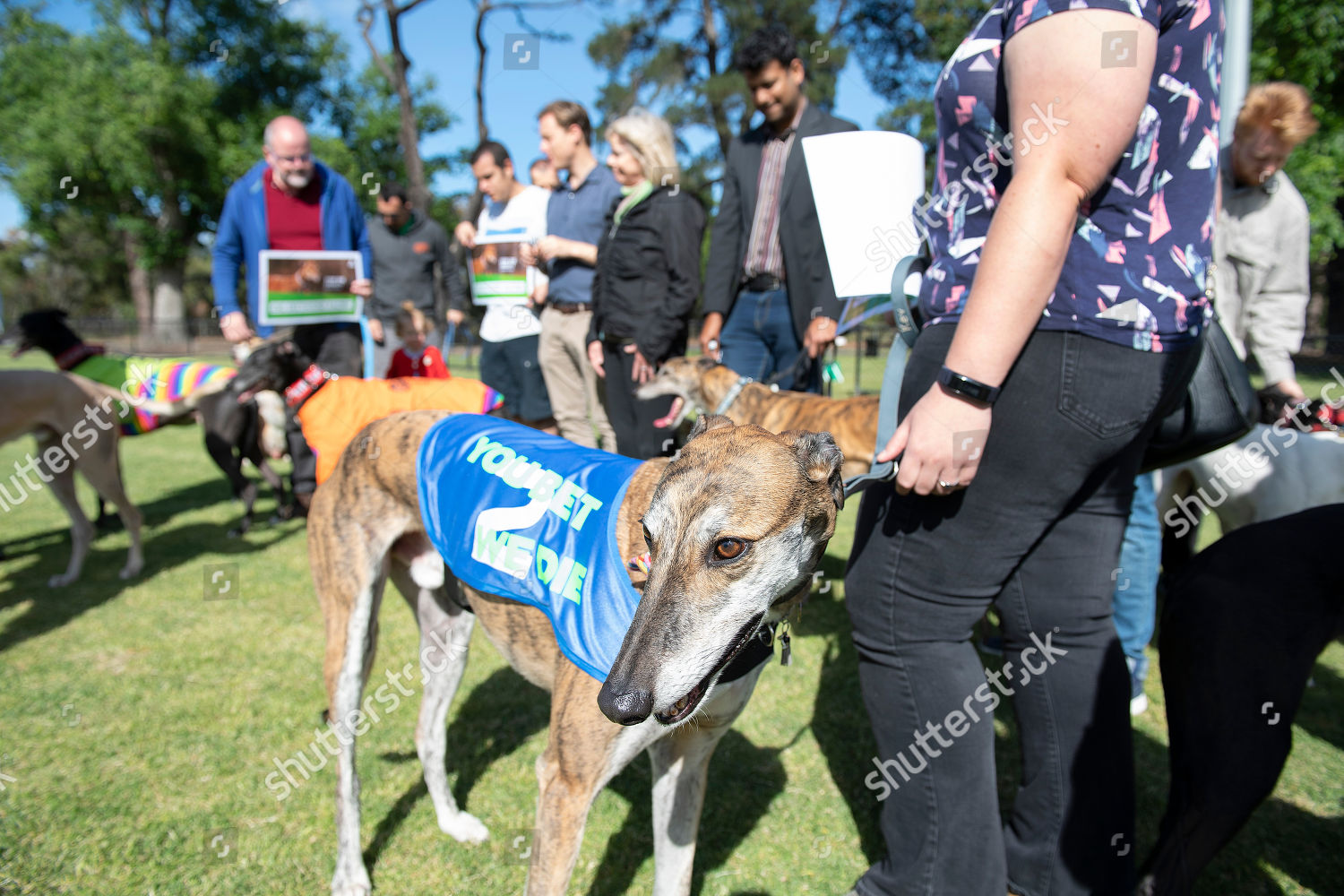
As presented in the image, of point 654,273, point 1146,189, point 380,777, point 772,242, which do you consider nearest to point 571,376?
point 654,273

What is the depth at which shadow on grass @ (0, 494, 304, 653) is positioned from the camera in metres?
4.19

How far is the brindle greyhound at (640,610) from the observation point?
133 centimetres

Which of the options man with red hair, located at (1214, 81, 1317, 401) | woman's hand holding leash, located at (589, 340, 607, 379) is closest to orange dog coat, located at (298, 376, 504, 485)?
woman's hand holding leash, located at (589, 340, 607, 379)

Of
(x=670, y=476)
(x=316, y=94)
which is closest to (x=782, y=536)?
(x=670, y=476)

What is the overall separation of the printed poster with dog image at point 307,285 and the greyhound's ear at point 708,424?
11.6 ft

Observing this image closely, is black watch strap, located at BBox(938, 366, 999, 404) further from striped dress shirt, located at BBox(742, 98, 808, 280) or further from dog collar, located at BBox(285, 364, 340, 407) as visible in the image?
dog collar, located at BBox(285, 364, 340, 407)

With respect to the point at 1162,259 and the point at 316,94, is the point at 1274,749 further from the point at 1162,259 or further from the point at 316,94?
the point at 316,94

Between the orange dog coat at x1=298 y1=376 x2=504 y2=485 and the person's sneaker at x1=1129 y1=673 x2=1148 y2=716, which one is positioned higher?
the orange dog coat at x1=298 y1=376 x2=504 y2=485

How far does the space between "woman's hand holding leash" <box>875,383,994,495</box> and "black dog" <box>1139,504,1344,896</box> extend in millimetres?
815

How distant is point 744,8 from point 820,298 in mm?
20348

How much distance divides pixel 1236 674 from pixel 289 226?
4966mm

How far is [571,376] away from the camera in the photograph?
5.08 meters

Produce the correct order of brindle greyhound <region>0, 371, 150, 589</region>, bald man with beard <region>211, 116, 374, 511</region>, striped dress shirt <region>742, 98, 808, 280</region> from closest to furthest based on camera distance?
striped dress shirt <region>742, 98, 808, 280</region>
bald man with beard <region>211, 116, 374, 511</region>
brindle greyhound <region>0, 371, 150, 589</region>

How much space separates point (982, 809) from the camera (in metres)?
1.55
